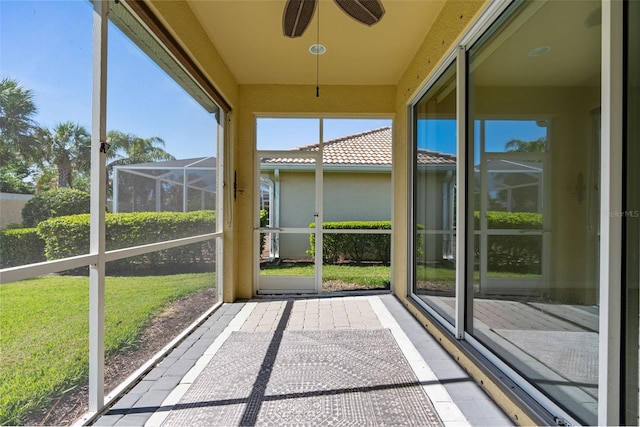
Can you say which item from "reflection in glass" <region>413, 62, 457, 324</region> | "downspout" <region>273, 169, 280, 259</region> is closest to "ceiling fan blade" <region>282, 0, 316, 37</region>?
"reflection in glass" <region>413, 62, 457, 324</region>

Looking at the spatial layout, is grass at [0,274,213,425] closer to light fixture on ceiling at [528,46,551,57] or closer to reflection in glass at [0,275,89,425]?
reflection in glass at [0,275,89,425]

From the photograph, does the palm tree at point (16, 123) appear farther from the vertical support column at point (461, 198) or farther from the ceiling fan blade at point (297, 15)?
the vertical support column at point (461, 198)

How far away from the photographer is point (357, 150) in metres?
4.73

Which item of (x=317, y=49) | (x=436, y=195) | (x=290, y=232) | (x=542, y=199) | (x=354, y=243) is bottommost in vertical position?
(x=354, y=243)

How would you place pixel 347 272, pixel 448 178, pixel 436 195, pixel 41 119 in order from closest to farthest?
pixel 41 119 → pixel 448 178 → pixel 436 195 → pixel 347 272

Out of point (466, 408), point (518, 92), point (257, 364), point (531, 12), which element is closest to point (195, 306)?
point (257, 364)

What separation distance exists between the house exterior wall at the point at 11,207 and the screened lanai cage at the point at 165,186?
57 cm

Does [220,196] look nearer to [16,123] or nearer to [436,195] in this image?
[436,195]

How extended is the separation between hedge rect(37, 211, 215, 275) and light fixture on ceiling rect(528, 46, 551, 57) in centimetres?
254

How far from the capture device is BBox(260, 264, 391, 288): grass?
470cm

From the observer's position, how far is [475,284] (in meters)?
2.33

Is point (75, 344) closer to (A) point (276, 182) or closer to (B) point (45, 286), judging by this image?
(B) point (45, 286)

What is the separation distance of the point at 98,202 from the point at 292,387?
161cm

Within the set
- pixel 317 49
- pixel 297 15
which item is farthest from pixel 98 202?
pixel 317 49
